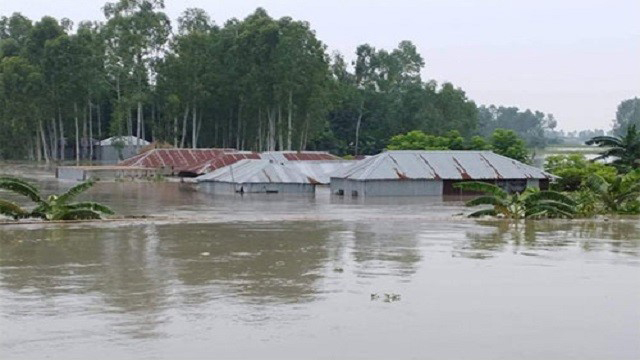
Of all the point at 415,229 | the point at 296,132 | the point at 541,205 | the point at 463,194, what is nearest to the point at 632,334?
the point at 415,229

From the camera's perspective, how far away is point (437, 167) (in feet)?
172

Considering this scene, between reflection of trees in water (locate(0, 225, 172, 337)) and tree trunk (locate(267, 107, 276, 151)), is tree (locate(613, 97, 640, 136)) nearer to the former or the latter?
tree trunk (locate(267, 107, 276, 151))

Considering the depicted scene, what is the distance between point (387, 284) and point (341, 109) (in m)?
79.2

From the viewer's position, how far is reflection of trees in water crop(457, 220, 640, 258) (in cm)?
2359

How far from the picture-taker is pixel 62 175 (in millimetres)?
65750

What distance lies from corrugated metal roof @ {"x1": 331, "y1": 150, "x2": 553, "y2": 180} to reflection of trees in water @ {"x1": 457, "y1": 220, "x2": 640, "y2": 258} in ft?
65.1

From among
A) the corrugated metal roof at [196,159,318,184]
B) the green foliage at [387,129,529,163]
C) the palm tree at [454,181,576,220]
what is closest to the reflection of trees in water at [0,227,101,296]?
the palm tree at [454,181,576,220]

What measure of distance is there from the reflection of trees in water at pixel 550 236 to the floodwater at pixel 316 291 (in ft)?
0.25

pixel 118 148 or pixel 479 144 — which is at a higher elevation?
pixel 479 144

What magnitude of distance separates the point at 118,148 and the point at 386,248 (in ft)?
185

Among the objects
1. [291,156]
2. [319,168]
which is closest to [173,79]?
[291,156]

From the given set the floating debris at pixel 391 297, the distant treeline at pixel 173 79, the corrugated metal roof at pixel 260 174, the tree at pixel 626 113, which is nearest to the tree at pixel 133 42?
the distant treeline at pixel 173 79

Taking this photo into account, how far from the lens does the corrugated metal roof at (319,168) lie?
56.2 meters

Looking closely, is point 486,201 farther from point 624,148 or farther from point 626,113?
point 626,113
